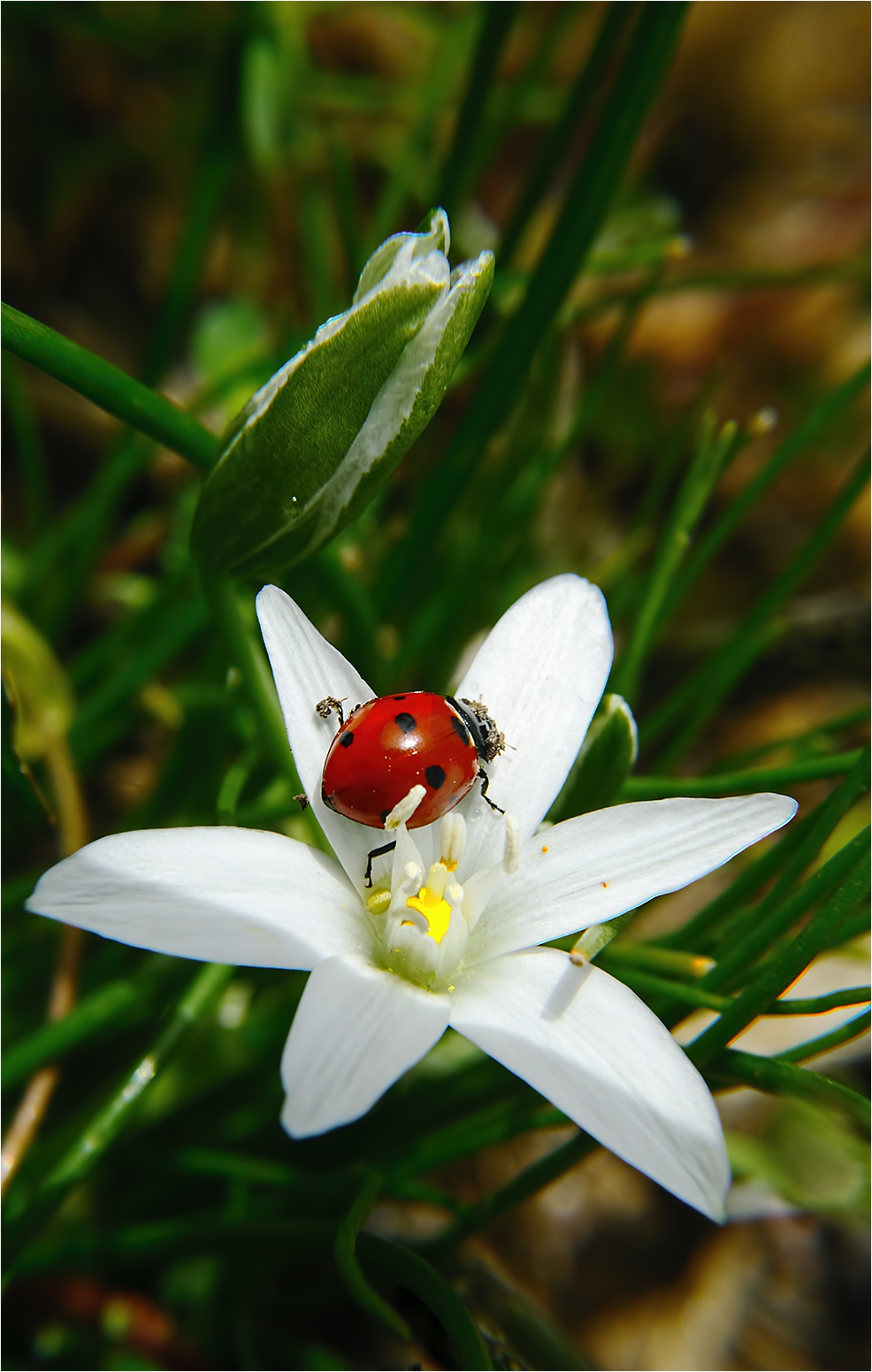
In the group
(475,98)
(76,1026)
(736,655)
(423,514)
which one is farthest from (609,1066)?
(475,98)

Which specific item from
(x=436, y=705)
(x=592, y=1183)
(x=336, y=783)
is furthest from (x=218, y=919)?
(x=592, y=1183)

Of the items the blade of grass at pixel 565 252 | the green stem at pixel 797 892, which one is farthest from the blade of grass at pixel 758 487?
the green stem at pixel 797 892

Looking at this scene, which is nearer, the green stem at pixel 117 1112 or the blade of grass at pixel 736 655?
the green stem at pixel 117 1112

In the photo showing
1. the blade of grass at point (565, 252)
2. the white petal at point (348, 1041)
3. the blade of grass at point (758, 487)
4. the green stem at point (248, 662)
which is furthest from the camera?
the blade of grass at point (758, 487)

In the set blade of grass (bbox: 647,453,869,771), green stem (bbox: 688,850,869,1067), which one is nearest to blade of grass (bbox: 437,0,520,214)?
blade of grass (bbox: 647,453,869,771)

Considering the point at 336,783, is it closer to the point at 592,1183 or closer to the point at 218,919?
the point at 218,919

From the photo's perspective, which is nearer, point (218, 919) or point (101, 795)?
point (218, 919)

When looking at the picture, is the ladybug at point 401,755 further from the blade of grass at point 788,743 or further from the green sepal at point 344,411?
the blade of grass at point 788,743
